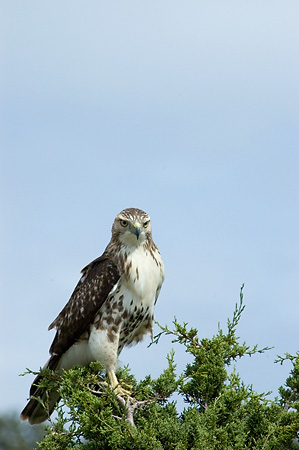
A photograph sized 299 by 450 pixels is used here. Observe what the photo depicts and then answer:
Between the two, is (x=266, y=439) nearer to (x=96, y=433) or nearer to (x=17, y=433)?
(x=96, y=433)

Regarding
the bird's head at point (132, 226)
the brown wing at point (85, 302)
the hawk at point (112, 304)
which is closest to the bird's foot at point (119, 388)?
the hawk at point (112, 304)

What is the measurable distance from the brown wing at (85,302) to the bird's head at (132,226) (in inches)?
13.0

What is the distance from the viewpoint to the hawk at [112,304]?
8.50 m

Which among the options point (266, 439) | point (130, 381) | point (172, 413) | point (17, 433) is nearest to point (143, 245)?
point (130, 381)

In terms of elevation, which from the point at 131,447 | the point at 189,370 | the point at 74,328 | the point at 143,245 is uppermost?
the point at 143,245

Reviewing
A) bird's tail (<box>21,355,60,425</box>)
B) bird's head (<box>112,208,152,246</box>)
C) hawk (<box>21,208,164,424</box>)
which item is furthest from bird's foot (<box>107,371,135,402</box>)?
bird's head (<box>112,208,152,246</box>)

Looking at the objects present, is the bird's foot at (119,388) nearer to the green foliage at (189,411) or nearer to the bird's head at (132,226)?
the green foliage at (189,411)

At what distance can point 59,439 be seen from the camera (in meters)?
7.25

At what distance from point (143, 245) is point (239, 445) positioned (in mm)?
2731

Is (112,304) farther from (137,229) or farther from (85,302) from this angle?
(137,229)

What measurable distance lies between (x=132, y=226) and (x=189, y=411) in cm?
239

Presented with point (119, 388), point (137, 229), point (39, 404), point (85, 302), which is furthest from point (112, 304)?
point (39, 404)

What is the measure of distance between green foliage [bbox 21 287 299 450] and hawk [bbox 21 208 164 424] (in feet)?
2.23

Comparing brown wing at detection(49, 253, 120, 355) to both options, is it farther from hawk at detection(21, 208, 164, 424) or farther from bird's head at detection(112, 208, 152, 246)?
bird's head at detection(112, 208, 152, 246)
